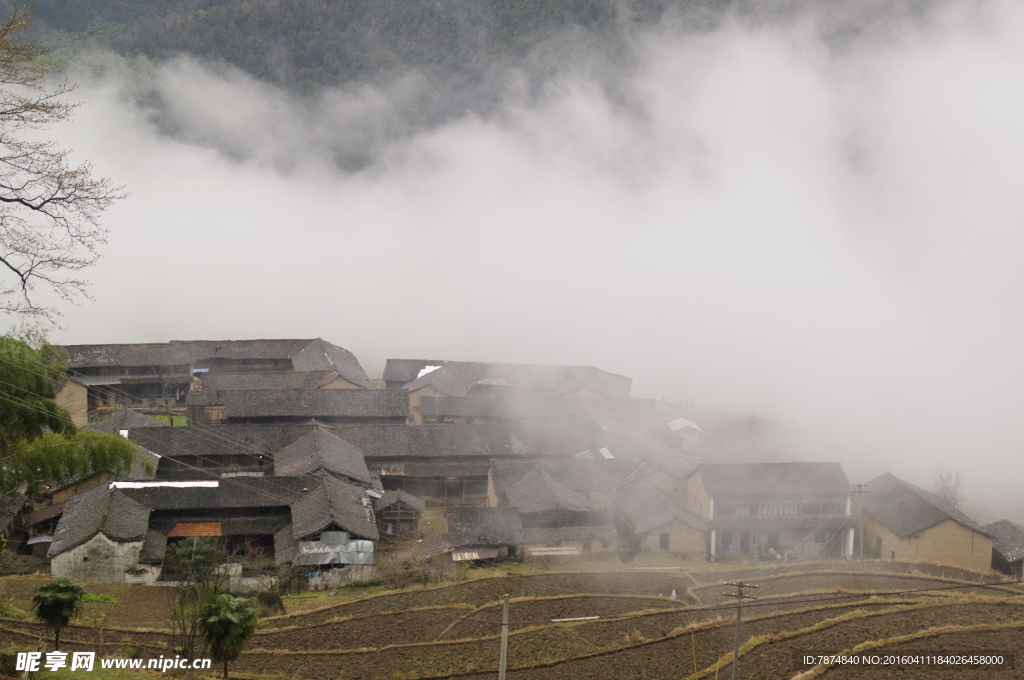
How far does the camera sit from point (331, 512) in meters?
26.7

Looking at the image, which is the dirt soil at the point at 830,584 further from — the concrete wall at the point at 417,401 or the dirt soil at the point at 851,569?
the concrete wall at the point at 417,401

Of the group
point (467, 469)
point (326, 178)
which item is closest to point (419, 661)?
point (467, 469)

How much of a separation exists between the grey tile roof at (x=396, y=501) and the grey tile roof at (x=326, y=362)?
52.9 feet

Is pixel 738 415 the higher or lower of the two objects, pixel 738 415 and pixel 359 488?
the higher

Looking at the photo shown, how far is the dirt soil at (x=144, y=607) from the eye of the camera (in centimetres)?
2098

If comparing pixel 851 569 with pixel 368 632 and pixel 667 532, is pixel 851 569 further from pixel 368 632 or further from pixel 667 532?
pixel 368 632

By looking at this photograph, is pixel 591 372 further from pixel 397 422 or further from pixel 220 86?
pixel 220 86

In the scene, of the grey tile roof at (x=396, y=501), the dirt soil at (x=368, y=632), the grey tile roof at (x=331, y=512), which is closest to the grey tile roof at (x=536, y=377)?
the grey tile roof at (x=396, y=501)

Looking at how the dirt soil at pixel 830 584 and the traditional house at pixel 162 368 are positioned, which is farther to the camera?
the traditional house at pixel 162 368

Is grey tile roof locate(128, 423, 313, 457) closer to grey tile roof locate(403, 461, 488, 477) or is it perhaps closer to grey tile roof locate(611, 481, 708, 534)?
grey tile roof locate(403, 461, 488, 477)

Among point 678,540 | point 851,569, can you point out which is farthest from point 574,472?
point 851,569

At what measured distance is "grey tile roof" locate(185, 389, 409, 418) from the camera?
138 ft

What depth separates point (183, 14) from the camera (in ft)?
547

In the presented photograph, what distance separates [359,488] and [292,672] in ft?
44.8
